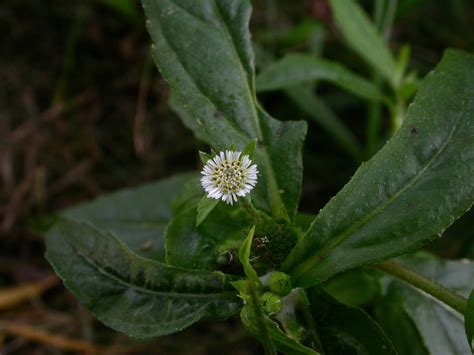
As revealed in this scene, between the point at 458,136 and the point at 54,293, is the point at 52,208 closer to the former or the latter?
the point at 54,293

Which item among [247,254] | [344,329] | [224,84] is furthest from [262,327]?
[224,84]

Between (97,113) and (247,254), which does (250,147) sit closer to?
(247,254)

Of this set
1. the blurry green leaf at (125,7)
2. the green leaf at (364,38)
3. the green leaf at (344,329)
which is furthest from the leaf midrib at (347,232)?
the blurry green leaf at (125,7)

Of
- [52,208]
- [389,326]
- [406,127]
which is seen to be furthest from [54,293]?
[406,127]

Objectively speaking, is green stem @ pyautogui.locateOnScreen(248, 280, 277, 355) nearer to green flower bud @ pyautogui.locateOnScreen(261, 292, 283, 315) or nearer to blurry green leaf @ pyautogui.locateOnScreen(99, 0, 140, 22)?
green flower bud @ pyautogui.locateOnScreen(261, 292, 283, 315)

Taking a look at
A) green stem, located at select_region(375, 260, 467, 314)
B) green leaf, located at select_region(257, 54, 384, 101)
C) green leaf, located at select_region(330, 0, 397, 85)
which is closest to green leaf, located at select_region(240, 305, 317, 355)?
green stem, located at select_region(375, 260, 467, 314)
